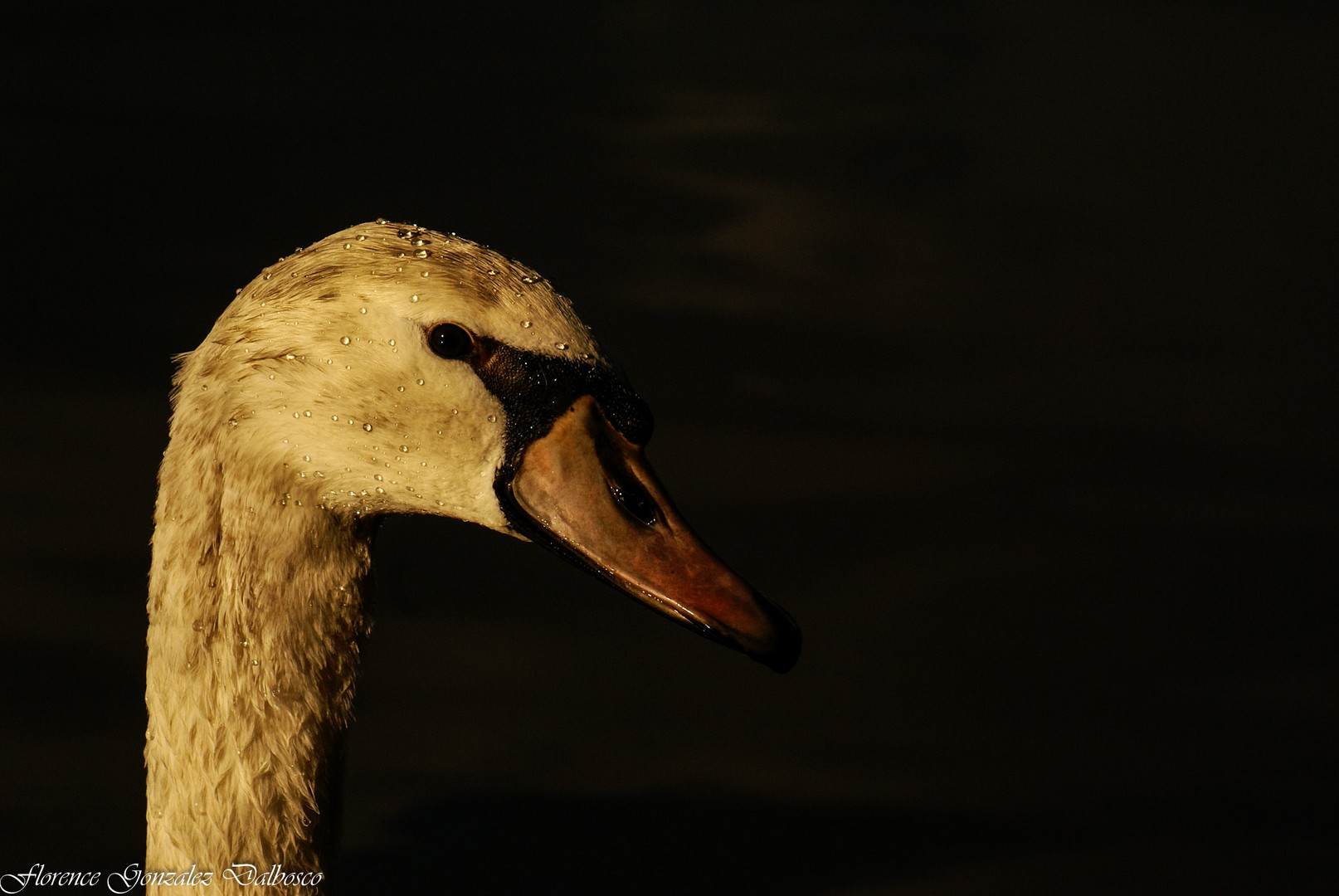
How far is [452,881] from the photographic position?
3.40 meters

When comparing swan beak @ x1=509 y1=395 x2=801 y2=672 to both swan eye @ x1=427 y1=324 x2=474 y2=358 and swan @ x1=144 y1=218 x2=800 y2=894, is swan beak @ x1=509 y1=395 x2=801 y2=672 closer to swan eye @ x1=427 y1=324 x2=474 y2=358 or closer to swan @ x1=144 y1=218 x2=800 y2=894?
swan @ x1=144 y1=218 x2=800 y2=894

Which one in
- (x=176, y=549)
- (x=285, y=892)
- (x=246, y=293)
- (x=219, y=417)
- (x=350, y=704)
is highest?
(x=246, y=293)

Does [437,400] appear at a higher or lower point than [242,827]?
higher

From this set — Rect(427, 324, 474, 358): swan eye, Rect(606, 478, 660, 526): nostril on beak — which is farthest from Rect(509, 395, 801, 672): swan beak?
Rect(427, 324, 474, 358): swan eye

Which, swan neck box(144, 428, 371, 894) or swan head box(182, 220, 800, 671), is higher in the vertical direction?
swan head box(182, 220, 800, 671)

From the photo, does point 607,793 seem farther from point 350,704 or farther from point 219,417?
point 219,417

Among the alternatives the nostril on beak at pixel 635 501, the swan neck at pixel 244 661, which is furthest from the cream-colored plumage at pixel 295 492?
the nostril on beak at pixel 635 501

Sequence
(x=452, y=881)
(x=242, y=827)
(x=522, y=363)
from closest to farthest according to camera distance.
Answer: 1. (x=522, y=363)
2. (x=242, y=827)
3. (x=452, y=881)

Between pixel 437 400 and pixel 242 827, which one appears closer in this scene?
pixel 437 400

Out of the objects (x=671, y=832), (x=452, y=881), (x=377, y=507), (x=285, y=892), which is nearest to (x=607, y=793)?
(x=671, y=832)

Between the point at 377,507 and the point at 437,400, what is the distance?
18 cm

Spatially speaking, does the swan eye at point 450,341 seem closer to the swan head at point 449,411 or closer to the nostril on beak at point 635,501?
the swan head at point 449,411

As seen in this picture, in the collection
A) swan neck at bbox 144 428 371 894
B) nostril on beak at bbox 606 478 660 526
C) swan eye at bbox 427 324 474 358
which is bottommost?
swan neck at bbox 144 428 371 894

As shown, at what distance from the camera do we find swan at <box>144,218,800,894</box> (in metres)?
1.86
